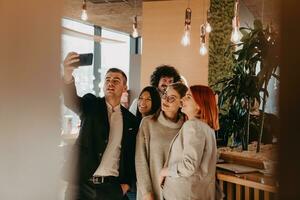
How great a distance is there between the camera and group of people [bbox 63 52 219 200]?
189cm

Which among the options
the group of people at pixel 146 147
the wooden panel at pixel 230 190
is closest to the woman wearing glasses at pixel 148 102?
the group of people at pixel 146 147

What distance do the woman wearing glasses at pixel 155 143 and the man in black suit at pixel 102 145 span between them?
96mm

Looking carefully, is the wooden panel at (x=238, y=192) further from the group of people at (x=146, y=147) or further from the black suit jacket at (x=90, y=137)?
the black suit jacket at (x=90, y=137)

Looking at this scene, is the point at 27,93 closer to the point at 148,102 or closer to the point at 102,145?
the point at 102,145

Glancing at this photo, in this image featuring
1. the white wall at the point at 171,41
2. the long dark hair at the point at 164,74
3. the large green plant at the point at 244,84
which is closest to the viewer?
the large green plant at the point at 244,84

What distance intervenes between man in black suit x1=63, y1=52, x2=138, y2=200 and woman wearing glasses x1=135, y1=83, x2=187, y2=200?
3.8 inches

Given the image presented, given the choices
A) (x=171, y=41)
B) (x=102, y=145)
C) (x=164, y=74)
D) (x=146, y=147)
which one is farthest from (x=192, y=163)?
(x=171, y=41)

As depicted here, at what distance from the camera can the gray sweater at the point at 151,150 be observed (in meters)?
2.07

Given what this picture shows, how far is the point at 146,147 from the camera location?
2.09m

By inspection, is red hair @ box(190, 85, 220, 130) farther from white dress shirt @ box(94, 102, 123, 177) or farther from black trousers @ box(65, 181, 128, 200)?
→ black trousers @ box(65, 181, 128, 200)

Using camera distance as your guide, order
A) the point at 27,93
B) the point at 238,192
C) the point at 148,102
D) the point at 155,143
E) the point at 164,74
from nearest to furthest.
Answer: the point at 27,93 → the point at 155,143 → the point at 238,192 → the point at 148,102 → the point at 164,74

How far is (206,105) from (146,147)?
0.42 m

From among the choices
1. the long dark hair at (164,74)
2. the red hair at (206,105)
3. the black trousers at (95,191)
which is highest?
the long dark hair at (164,74)

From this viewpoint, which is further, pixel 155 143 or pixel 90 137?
pixel 155 143
